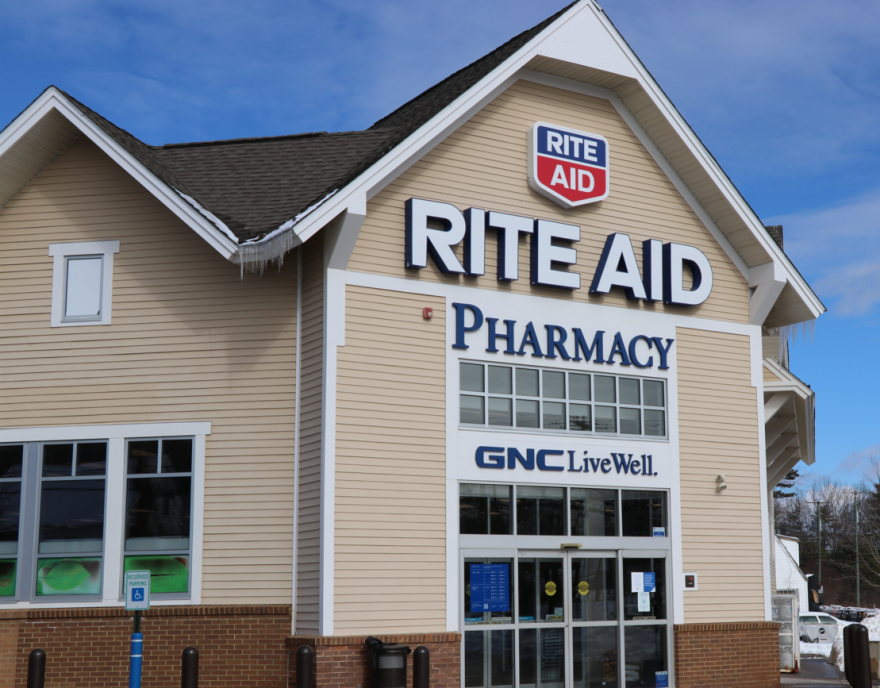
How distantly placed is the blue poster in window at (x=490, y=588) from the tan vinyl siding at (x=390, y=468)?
63cm

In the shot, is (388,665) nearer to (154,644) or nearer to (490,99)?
(154,644)

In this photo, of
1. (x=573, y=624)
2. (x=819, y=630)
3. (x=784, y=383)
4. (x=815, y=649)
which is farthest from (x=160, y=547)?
(x=819, y=630)

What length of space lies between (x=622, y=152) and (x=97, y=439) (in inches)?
404

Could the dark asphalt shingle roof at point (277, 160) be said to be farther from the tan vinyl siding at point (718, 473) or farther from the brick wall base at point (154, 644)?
the tan vinyl siding at point (718, 473)

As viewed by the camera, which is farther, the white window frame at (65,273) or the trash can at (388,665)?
the white window frame at (65,273)

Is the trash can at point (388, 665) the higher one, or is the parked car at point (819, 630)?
the trash can at point (388, 665)

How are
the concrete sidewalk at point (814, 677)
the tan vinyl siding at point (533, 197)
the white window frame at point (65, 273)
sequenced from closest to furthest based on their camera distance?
the tan vinyl siding at point (533, 197)
the white window frame at point (65, 273)
the concrete sidewalk at point (814, 677)

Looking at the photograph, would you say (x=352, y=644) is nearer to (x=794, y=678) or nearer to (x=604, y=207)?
(x=604, y=207)

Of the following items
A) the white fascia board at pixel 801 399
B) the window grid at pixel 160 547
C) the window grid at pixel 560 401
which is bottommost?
the window grid at pixel 160 547

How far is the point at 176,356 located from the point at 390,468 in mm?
3727

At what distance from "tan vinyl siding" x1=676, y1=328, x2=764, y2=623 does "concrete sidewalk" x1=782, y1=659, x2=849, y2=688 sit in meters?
3.40

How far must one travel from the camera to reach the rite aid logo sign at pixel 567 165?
16453 mm

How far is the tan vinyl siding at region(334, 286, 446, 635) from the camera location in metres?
13.8

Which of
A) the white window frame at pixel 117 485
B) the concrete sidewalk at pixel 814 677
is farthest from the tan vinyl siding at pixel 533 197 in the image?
the concrete sidewalk at pixel 814 677
